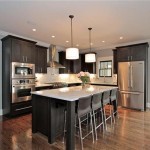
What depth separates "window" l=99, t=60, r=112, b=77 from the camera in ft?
21.7

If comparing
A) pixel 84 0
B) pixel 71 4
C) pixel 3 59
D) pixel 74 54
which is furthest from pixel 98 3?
pixel 3 59

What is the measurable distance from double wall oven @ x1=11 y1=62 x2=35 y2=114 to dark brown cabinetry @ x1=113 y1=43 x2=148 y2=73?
3.65 meters

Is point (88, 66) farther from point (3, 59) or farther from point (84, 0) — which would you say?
point (84, 0)

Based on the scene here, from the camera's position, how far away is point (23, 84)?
4.28m

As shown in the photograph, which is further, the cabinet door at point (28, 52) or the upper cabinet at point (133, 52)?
the upper cabinet at point (133, 52)

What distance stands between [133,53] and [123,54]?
0.40m

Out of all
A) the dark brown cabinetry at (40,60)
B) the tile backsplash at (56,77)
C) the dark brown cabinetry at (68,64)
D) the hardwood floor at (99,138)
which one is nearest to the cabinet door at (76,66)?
the dark brown cabinetry at (68,64)

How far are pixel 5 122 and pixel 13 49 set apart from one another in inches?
86.3

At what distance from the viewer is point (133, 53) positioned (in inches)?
206

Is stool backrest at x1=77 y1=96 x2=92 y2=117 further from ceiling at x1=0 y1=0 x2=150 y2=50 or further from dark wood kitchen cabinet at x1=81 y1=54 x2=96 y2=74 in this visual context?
dark wood kitchen cabinet at x1=81 y1=54 x2=96 y2=74

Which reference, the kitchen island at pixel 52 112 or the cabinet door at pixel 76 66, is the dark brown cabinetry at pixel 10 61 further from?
the cabinet door at pixel 76 66

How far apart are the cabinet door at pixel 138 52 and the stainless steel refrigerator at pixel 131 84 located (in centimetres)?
20

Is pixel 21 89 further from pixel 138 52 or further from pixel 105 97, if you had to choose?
pixel 138 52

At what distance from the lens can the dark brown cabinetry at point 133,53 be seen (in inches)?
197
